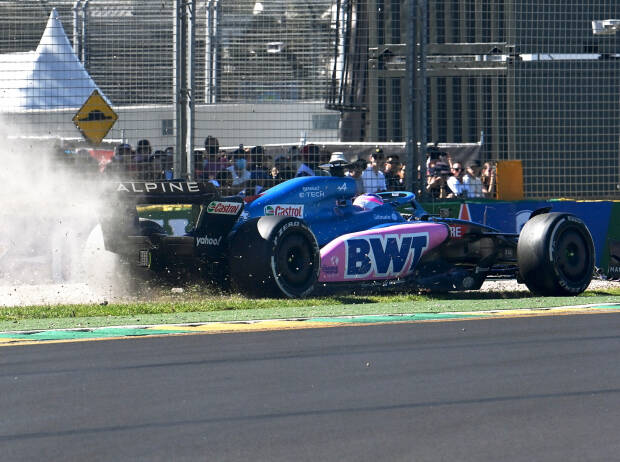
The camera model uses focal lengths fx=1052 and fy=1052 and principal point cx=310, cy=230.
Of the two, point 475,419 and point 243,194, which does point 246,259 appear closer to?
point 243,194

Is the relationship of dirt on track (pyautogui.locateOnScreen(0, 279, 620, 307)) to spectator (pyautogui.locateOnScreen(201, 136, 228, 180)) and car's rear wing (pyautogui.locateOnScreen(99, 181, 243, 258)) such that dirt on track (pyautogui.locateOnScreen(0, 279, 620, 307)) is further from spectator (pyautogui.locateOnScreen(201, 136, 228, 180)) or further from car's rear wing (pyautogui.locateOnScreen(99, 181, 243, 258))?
spectator (pyautogui.locateOnScreen(201, 136, 228, 180))

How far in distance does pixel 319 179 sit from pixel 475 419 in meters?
6.45

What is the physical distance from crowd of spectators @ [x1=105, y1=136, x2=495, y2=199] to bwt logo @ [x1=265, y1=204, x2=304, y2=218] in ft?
4.83

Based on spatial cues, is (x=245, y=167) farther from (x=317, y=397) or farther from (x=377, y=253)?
(x=317, y=397)

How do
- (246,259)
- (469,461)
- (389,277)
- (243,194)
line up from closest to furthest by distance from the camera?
1. (469,461)
2. (246,259)
3. (389,277)
4. (243,194)

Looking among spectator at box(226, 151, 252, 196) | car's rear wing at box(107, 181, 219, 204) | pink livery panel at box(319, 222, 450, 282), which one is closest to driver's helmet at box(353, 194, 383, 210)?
pink livery panel at box(319, 222, 450, 282)

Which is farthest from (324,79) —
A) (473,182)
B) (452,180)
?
(473,182)

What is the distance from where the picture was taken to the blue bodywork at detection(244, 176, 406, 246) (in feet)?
35.2

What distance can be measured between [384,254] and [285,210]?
3.64 ft

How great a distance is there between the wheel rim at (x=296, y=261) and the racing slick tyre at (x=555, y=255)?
7.57 ft

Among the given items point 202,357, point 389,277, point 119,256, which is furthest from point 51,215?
point 202,357

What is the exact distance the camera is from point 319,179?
1100 centimetres

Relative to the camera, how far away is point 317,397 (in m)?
5.20

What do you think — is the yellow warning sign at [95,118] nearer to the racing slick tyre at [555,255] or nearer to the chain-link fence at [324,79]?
the chain-link fence at [324,79]
